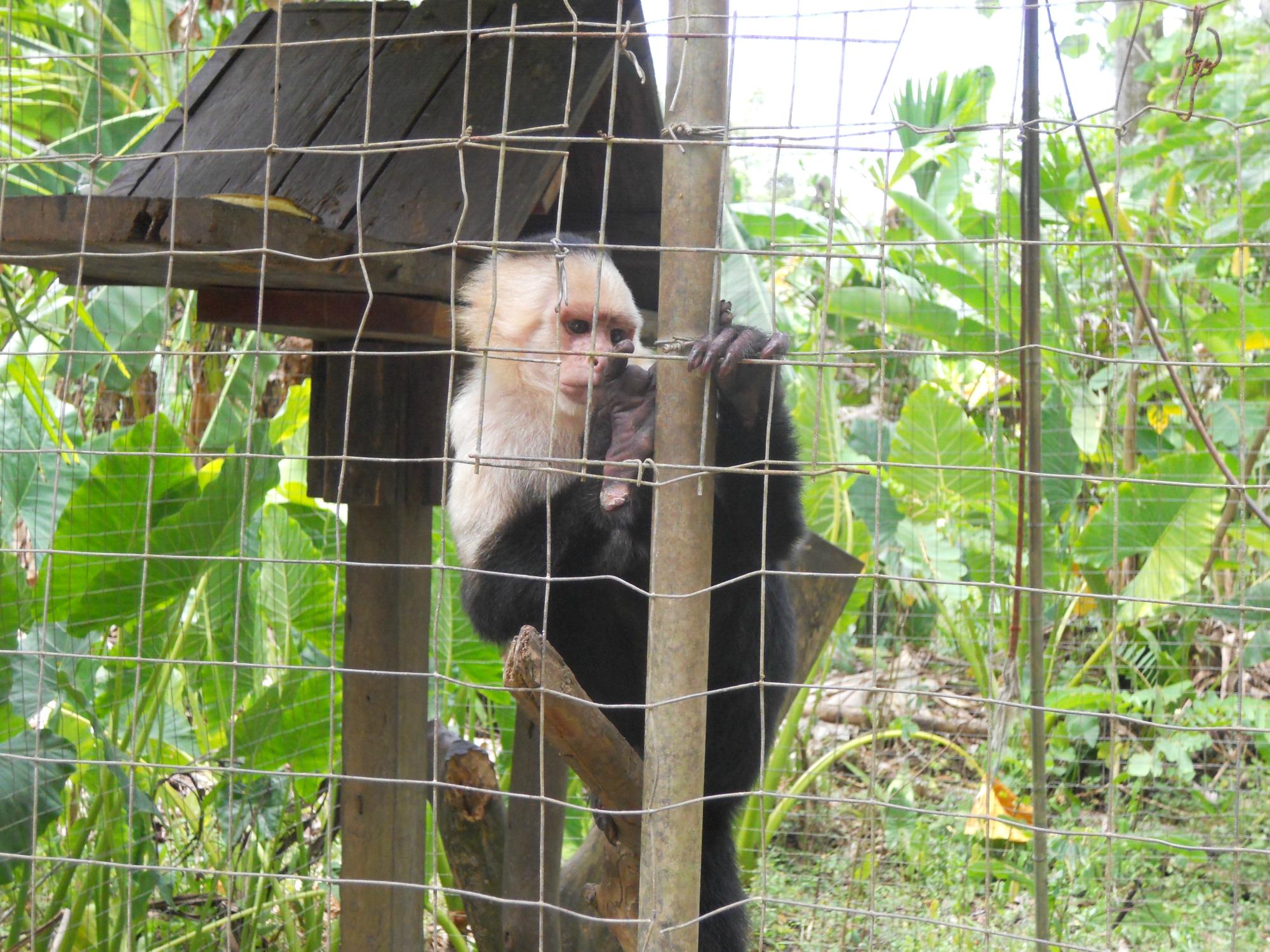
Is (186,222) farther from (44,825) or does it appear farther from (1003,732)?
(1003,732)

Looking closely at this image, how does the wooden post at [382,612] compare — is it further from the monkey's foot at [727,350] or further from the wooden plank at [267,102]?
the monkey's foot at [727,350]

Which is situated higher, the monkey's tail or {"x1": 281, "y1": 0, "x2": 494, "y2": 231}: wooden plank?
{"x1": 281, "y1": 0, "x2": 494, "y2": 231}: wooden plank

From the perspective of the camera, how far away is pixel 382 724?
2770 mm

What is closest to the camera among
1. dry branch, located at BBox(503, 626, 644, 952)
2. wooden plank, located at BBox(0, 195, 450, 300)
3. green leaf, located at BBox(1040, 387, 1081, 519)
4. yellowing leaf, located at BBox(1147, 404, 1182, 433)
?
dry branch, located at BBox(503, 626, 644, 952)

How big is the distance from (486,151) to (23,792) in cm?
197

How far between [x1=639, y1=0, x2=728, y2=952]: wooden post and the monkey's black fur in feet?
0.73

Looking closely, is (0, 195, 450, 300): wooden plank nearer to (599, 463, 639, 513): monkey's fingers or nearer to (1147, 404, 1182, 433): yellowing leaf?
(599, 463, 639, 513): monkey's fingers

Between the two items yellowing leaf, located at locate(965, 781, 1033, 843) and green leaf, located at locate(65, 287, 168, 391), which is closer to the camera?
yellowing leaf, located at locate(965, 781, 1033, 843)

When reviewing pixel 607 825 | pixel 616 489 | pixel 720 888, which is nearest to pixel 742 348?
pixel 616 489

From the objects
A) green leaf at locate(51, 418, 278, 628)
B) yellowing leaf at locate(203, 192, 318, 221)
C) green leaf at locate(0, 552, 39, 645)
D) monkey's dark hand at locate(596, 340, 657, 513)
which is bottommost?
green leaf at locate(0, 552, 39, 645)

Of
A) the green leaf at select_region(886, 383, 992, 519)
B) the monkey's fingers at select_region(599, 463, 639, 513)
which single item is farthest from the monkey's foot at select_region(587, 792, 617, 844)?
the green leaf at select_region(886, 383, 992, 519)

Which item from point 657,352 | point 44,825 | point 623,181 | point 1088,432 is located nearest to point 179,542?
point 44,825

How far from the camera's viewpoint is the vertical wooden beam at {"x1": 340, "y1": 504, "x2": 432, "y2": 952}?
2.76 meters

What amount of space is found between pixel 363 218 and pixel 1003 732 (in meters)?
2.49
